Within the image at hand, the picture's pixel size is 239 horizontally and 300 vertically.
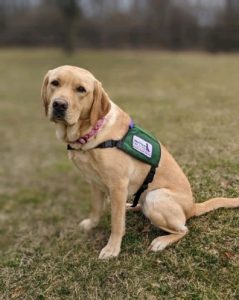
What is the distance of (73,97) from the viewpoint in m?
3.73

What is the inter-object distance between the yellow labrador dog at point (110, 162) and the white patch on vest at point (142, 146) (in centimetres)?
11

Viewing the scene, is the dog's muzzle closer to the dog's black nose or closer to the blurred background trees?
the dog's black nose

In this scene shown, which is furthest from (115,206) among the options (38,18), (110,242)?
(38,18)

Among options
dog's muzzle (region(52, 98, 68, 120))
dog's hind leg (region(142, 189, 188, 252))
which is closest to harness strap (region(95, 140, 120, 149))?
dog's muzzle (region(52, 98, 68, 120))

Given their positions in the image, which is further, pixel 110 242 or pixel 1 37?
pixel 1 37

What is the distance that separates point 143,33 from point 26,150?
21.8 m

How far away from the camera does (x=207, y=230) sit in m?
4.04

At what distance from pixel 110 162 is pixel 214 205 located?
113cm

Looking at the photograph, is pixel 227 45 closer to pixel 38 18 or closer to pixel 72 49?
pixel 72 49

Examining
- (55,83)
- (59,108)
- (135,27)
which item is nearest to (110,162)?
(59,108)

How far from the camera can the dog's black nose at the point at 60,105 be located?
3650 mm

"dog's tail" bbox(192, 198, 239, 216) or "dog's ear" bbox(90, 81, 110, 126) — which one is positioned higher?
"dog's ear" bbox(90, 81, 110, 126)

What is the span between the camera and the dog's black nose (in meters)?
3.65

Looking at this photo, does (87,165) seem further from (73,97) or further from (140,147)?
(73,97)
